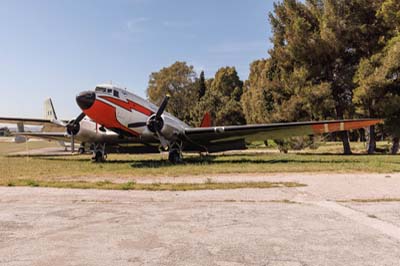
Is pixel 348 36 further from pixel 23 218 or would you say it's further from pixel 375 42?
pixel 23 218

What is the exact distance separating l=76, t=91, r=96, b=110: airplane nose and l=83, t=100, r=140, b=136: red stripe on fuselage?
0.20m

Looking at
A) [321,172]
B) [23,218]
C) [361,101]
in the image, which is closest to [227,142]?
[321,172]

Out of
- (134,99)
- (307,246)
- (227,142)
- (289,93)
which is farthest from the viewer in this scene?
(289,93)

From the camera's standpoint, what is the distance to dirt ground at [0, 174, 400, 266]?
4.58m

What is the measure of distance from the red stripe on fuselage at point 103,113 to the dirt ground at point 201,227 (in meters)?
9.52

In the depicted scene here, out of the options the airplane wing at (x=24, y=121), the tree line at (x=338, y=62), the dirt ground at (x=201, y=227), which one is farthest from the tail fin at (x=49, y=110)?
the dirt ground at (x=201, y=227)

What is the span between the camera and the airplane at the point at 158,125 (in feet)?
64.2

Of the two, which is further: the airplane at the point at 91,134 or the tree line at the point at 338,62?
the tree line at the point at 338,62

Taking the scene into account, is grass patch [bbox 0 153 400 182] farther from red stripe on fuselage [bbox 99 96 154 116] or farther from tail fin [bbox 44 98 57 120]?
tail fin [bbox 44 98 57 120]

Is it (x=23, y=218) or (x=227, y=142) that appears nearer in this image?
(x=23, y=218)

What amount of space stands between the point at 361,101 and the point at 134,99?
19.2m

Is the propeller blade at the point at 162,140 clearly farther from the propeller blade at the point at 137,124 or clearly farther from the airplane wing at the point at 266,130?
the airplane wing at the point at 266,130

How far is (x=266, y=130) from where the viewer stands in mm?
21891

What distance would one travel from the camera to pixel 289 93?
1313 inches
